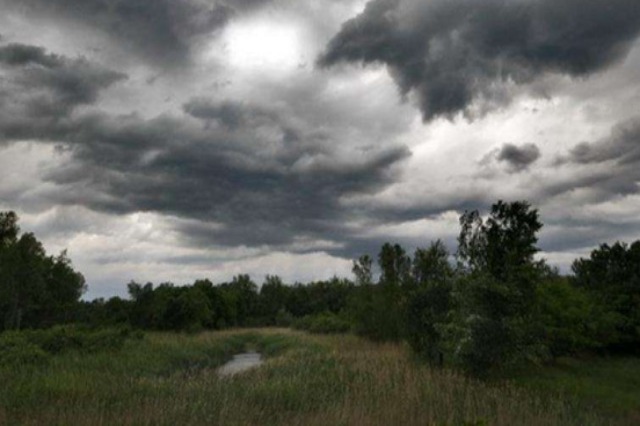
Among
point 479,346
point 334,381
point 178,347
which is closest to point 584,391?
point 479,346

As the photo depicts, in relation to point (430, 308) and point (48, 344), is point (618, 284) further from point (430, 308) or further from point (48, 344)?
point (48, 344)

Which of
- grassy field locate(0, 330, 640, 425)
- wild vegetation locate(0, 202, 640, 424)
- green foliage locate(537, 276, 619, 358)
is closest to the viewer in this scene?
grassy field locate(0, 330, 640, 425)

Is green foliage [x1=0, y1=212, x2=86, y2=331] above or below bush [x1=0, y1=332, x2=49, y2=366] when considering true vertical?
above

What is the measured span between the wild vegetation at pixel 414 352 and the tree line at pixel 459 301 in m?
0.09

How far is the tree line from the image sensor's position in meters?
22.5

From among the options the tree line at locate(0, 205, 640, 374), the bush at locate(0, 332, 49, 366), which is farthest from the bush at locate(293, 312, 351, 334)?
the bush at locate(0, 332, 49, 366)

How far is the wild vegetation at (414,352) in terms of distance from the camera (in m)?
16.5

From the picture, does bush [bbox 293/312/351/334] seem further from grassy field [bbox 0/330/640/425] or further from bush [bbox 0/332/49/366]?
bush [bbox 0/332/49/366]

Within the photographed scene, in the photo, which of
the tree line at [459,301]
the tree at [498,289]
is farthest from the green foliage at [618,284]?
the tree at [498,289]

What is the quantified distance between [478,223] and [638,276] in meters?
32.8

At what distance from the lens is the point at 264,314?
98938 millimetres

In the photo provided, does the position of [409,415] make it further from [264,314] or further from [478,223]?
[264,314]

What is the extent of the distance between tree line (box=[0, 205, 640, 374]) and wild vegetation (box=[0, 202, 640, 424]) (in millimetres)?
88

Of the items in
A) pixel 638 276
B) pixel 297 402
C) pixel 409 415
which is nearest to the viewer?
pixel 409 415
